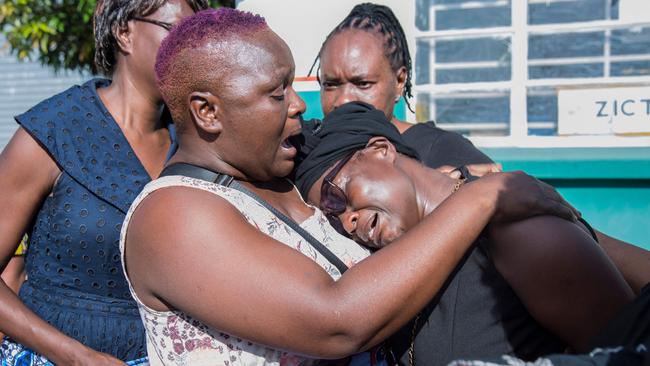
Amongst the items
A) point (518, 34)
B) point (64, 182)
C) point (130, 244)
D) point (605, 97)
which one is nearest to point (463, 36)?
point (518, 34)

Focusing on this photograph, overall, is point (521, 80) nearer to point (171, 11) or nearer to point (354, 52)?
point (354, 52)

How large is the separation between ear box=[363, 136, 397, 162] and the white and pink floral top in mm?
475

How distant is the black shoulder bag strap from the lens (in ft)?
6.27

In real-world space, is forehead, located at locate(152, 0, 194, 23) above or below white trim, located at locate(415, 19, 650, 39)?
above

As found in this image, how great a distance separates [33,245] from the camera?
2.58 meters

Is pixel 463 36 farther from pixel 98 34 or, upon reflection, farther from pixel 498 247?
pixel 498 247

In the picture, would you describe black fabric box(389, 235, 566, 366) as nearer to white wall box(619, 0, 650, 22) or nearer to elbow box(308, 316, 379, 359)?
elbow box(308, 316, 379, 359)

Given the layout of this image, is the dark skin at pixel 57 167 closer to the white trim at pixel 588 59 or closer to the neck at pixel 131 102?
the neck at pixel 131 102

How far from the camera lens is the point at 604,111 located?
512 centimetres

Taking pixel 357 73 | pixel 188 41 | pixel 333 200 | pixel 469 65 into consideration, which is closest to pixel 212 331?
pixel 333 200

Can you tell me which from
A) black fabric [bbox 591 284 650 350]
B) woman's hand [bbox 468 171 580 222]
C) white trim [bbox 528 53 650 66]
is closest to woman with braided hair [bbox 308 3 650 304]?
woman's hand [bbox 468 171 580 222]

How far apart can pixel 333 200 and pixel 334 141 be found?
0.24 metres

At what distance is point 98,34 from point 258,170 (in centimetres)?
114

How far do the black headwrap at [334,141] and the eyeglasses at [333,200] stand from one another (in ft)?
0.20
